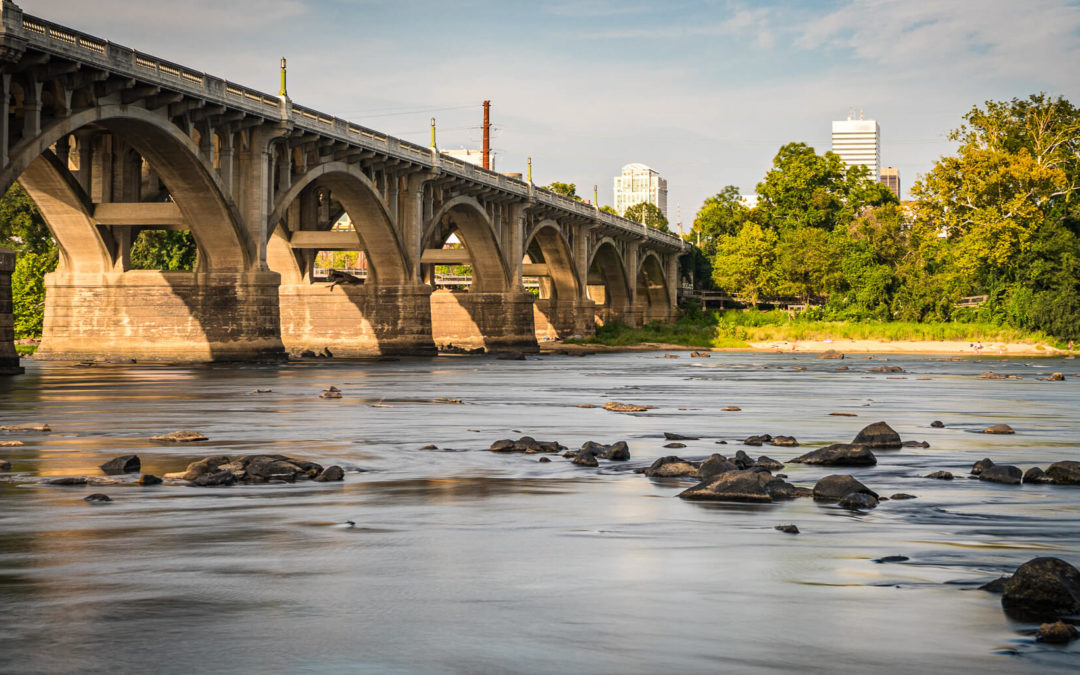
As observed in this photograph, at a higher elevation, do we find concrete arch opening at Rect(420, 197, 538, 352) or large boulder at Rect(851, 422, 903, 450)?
concrete arch opening at Rect(420, 197, 538, 352)

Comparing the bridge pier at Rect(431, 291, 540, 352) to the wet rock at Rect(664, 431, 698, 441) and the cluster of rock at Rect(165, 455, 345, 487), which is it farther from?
the cluster of rock at Rect(165, 455, 345, 487)

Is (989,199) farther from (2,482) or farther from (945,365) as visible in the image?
(2,482)

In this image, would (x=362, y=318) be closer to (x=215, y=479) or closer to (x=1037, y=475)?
(x=215, y=479)

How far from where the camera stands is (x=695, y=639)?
9.07 m

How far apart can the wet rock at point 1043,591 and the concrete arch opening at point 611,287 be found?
12008 centimetres

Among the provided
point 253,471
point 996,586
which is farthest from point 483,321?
point 996,586

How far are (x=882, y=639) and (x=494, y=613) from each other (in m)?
3.08

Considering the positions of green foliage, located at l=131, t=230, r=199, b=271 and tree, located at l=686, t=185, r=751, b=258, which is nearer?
green foliage, located at l=131, t=230, r=199, b=271

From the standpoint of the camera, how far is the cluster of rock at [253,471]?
682 inches

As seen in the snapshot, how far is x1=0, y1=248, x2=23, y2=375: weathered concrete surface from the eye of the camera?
39125 millimetres

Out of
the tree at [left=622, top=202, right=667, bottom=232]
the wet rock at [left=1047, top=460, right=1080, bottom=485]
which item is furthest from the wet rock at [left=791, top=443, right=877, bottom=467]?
the tree at [left=622, top=202, right=667, bottom=232]

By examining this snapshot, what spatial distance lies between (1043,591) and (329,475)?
36.7 feet

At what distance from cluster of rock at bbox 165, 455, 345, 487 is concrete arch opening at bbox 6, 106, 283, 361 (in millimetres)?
37005

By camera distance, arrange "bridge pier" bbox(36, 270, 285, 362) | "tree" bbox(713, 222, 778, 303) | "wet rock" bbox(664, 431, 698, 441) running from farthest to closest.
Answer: "tree" bbox(713, 222, 778, 303) < "bridge pier" bbox(36, 270, 285, 362) < "wet rock" bbox(664, 431, 698, 441)
